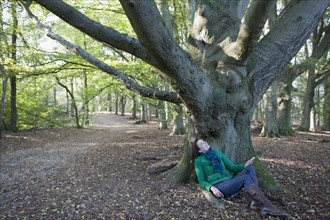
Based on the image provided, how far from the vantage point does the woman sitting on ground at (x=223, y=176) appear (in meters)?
3.74

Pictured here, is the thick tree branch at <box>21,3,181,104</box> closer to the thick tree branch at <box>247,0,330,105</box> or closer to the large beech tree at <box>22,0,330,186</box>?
the large beech tree at <box>22,0,330,186</box>

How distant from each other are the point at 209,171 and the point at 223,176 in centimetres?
25

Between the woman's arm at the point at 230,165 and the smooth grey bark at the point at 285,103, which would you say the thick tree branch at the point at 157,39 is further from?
the smooth grey bark at the point at 285,103

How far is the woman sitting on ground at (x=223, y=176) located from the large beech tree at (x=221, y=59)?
0.43 meters

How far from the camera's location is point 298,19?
4.18m

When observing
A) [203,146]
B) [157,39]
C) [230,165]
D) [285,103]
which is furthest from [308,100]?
[157,39]

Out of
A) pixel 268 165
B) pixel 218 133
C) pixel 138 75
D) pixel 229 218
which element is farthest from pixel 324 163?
pixel 138 75

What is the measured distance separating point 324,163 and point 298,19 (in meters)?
4.56

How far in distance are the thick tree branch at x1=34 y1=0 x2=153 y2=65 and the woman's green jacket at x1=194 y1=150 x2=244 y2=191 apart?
1.89m

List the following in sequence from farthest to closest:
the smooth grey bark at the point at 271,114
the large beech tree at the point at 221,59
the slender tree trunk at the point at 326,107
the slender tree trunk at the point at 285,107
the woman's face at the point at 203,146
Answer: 1. the slender tree trunk at the point at 326,107
2. the slender tree trunk at the point at 285,107
3. the smooth grey bark at the point at 271,114
4. the woman's face at the point at 203,146
5. the large beech tree at the point at 221,59

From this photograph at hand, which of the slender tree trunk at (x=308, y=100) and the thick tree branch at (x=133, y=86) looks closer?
the thick tree branch at (x=133, y=86)

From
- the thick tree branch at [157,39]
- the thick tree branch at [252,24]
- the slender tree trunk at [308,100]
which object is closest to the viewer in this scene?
the thick tree branch at [157,39]

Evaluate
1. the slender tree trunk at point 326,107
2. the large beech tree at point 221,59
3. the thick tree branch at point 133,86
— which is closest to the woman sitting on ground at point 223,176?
the large beech tree at point 221,59

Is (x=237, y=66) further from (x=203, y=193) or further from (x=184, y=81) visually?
(x=203, y=193)
